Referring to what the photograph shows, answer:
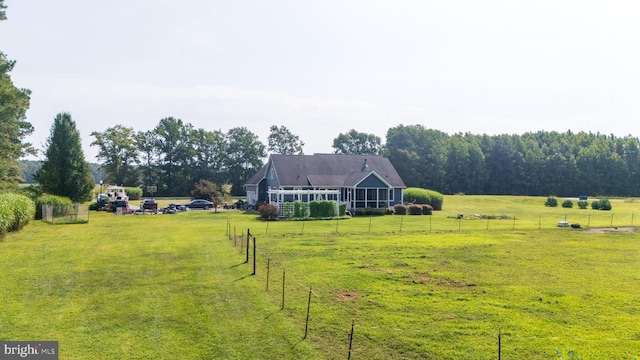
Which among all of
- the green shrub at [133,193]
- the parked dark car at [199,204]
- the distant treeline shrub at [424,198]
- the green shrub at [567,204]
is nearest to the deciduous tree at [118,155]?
the green shrub at [133,193]

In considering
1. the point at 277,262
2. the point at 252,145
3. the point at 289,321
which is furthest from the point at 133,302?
the point at 252,145

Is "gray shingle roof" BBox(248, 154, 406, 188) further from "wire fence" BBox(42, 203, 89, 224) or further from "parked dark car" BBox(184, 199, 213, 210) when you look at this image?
"wire fence" BBox(42, 203, 89, 224)

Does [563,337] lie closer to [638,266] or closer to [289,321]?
[289,321]

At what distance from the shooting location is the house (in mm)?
47438

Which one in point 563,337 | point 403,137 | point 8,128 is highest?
point 403,137

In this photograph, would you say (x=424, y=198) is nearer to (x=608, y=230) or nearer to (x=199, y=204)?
(x=608, y=230)

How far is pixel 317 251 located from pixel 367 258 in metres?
2.71

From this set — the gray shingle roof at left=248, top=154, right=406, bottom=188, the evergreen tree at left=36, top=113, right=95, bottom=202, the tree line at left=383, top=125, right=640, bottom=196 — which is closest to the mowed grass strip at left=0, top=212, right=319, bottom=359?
the evergreen tree at left=36, top=113, right=95, bottom=202

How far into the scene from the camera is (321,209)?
41.0 meters

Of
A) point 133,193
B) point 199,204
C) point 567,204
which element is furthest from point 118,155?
point 567,204

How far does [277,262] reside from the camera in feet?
61.2

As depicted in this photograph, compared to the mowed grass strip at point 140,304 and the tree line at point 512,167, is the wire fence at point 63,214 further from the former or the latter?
the tree line at point 512,167

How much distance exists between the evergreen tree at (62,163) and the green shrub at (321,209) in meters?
22.8

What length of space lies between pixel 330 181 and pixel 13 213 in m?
29.7
